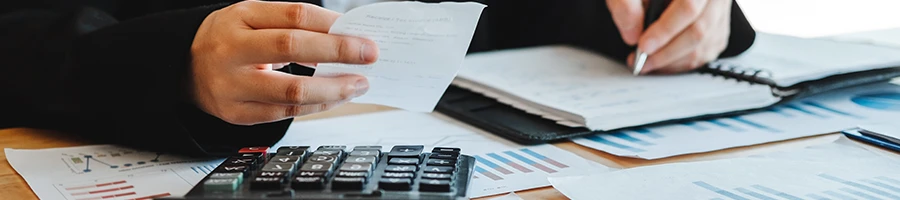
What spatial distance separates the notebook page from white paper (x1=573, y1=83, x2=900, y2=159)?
3 cm

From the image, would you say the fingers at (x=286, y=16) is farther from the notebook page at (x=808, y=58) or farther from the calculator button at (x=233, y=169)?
the notebook page at (x=808, y=58)

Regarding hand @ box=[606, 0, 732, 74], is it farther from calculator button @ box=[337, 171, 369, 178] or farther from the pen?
calculator button @ box=[337, 171, 369, 178]

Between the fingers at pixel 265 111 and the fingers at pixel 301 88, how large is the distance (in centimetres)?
2

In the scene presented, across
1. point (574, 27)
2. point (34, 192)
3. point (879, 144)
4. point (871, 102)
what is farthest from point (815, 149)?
point (574, 27)

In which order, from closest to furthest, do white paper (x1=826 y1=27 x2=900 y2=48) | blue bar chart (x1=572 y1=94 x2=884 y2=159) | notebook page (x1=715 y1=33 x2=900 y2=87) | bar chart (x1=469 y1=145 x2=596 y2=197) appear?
bar chart (x1=469 y1=145 x2=596 y2=197)
blue bar chart (x1=572 y1=94 x2=884 y2=159)
notebook page (x1=715 y1=33 x2=900 y2=87)
white paper (x1=826 y1=27 x2=900 y2=48)

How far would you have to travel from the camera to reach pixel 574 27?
1.46 meters

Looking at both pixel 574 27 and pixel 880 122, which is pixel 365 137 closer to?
pixel 880 122

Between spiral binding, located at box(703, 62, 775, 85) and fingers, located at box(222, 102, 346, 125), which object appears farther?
spiral binding, located at box(703, 62, 775, 85)

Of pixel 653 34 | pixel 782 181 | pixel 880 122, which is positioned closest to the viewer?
pixel 782 181

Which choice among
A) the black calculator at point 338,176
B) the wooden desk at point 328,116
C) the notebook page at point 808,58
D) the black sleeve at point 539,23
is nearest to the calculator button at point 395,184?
the black calculator at point 338,176

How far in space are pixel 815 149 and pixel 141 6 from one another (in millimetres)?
871

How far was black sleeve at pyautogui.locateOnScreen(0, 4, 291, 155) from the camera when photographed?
2.39 feet

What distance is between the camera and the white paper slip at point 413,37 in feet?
2.11

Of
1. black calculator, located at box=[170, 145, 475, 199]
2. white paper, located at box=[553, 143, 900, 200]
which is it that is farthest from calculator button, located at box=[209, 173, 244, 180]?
white paper, located at box=[553, 143, 900, 200]
